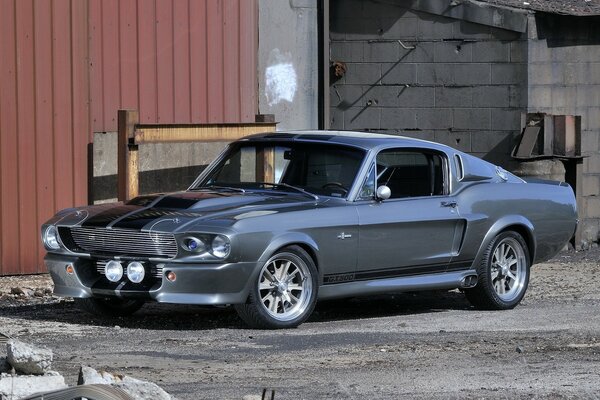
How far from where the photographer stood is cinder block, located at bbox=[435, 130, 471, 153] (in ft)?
55.5

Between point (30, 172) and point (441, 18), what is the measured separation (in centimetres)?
613

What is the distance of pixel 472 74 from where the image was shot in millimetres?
16844

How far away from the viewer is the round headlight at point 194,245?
949 cm

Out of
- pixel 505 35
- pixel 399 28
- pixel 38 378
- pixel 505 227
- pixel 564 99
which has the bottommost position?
pixel 38 378

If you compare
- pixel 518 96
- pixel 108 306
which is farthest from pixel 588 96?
pixel 108 306

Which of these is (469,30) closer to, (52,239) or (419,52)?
(419,52)

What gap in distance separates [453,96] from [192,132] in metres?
4.33

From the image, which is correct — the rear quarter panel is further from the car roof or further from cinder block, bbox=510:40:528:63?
cinder block, bbox=510:40:528:63

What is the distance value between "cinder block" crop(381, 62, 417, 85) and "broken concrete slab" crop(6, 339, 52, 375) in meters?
10.8

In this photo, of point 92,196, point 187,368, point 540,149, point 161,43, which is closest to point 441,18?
point 540,149

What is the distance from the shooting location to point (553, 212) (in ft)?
39.3

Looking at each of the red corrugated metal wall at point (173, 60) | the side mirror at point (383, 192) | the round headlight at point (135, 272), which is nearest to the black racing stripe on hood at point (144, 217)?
the round headlight at point (135, 272)

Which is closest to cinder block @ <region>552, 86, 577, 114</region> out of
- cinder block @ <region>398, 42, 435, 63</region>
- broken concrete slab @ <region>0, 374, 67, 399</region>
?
cinder block @ <region>398, 42, 435, 63</region>

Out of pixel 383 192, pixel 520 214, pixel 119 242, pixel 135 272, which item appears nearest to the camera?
pixel 135 272
